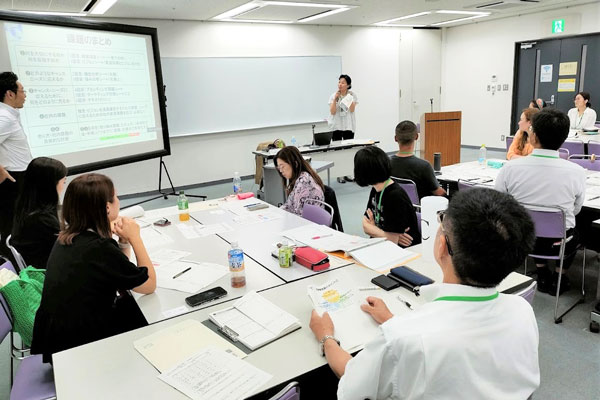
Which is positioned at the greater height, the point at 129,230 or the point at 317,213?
the point at 129,230

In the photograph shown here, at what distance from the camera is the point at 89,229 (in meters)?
1.82

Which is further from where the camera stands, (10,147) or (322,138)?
(322,138)

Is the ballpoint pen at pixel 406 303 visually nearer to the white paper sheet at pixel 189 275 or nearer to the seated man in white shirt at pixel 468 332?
the seated man in white shirt at pixel 468 332

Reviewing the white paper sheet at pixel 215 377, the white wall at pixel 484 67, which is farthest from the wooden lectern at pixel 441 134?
the white paper sheet at pixel 215 377

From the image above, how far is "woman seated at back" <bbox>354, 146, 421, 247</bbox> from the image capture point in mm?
2543

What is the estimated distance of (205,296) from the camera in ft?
6.13

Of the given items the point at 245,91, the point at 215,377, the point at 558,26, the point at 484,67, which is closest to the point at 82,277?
the point at 215,377

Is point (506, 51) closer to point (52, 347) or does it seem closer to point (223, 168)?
point (223, 168)

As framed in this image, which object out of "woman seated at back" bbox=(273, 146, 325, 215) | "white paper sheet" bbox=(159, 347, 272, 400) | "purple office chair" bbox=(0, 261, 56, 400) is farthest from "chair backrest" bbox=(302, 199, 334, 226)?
"purple office chair" bbox=(0, 261, 56, 400)

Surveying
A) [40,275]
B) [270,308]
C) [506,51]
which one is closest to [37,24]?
[40,275]

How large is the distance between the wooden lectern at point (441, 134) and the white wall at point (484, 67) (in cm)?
394

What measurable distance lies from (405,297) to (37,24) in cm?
430

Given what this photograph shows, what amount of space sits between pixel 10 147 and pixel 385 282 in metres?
3.60

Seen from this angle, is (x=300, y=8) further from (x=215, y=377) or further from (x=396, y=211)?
(x=215, y=377)
